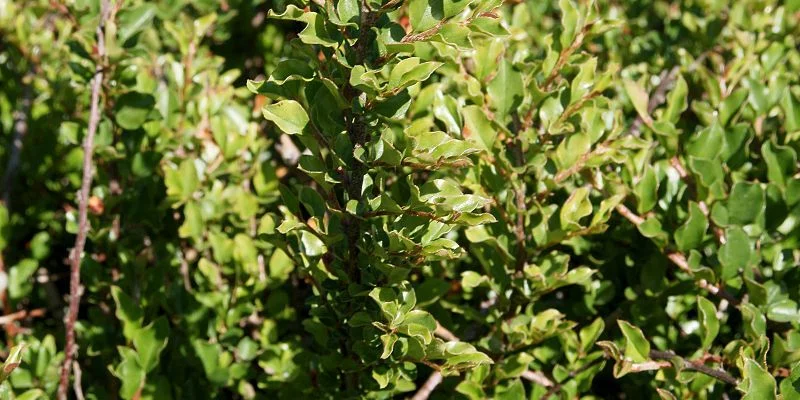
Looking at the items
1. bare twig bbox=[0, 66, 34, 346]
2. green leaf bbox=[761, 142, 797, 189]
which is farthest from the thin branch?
bare twig bbox=[0, 66, 34, 346]

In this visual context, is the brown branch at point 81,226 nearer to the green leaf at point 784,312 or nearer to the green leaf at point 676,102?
the green leaf at point 676,102

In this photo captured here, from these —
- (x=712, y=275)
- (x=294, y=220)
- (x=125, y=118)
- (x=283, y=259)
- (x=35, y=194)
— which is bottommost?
(x=35, y=194)

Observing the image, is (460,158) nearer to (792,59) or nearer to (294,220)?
(294,220)

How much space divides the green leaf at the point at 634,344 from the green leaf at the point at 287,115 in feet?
2.06

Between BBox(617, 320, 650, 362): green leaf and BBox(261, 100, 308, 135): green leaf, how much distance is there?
2.06ft

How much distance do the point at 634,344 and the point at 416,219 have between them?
1.53 feet

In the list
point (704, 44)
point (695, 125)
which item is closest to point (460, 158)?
point (695, 125)

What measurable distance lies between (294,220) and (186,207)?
565mm

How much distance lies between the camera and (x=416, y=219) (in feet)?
4.01

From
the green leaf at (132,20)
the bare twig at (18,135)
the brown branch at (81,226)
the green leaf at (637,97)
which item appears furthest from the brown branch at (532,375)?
the bare twig at (18,135)

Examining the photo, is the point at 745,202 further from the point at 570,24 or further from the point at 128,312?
the point at 128,312

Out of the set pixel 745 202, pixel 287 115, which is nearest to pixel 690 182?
pixel 745 202

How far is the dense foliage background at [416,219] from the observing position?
3.95 feet

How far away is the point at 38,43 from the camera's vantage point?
231 cm
